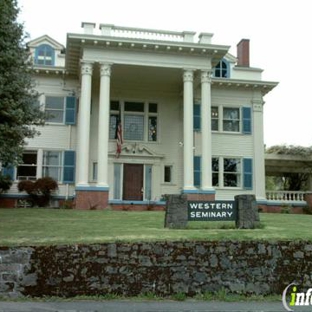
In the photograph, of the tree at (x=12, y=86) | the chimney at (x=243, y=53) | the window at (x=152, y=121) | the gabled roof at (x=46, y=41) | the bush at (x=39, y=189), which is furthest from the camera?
the chimney at (x=243, y=53)

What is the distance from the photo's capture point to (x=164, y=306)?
7992 millimetres

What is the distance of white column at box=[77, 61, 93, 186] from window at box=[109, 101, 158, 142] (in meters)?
3.74

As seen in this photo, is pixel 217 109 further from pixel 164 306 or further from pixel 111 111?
pixel 164 306

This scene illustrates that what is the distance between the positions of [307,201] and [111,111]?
1212 cm

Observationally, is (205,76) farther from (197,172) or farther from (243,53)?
(243,53)

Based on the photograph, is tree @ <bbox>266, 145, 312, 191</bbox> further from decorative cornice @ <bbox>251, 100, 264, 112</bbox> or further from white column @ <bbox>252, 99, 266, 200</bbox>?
decorative cornice @ <bbox>251, 100, 264, 112</bbox>

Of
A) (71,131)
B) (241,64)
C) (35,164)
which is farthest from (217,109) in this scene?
(35,164)

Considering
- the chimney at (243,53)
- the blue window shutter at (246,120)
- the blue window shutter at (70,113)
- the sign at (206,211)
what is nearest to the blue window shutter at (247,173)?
the blue window shutter at (246,120)

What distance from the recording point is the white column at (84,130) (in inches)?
835

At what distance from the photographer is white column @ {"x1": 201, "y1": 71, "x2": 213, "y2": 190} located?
2206 cm

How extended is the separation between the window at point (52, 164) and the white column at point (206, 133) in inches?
313

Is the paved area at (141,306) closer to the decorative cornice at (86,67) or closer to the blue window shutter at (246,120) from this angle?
the decorative cornice at (86,67)

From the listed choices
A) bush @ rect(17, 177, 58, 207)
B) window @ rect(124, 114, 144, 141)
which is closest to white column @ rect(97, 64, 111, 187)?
bush @ rect(17, 177, 58, 207)

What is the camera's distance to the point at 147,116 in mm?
25750
